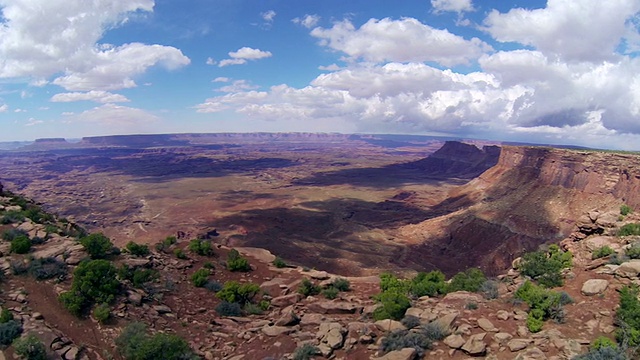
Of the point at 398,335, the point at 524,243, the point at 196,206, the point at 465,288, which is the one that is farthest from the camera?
the point at 196,206

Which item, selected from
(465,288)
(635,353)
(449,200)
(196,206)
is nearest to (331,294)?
(465,288)

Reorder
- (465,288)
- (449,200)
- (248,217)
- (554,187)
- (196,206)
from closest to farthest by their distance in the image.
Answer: (465,288)
(554,187)
(248,217)
(449,200)
(196,206)

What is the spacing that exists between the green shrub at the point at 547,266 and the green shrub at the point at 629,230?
10.5 ft

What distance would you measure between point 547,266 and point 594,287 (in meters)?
4.34

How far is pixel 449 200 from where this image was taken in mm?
102375

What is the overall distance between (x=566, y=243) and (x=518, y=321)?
1280cm

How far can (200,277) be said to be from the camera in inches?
944

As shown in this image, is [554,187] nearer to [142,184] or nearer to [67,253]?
[67,253]

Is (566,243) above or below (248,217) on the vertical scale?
above

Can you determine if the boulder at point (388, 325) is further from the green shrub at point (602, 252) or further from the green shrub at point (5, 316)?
the green shrub at point (5, 316)

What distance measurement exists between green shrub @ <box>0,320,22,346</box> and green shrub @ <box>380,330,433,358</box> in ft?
45.3

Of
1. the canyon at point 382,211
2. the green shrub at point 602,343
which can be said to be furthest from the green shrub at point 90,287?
the canyon at point 382,211

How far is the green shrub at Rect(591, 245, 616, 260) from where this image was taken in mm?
19756

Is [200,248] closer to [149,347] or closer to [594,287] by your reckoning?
[149,347]
